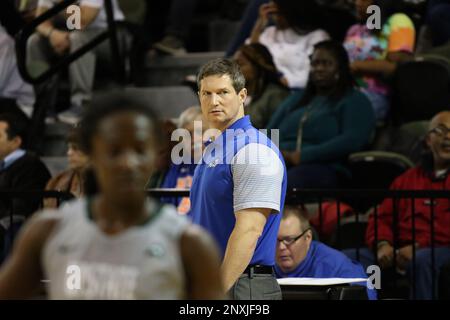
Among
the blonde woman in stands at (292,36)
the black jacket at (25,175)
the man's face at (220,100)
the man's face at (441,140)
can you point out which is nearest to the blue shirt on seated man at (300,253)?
the man's face at (441,140)

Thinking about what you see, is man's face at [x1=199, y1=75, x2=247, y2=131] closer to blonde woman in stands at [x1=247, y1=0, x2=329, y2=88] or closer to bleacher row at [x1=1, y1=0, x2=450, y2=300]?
bleacher row at [x1=1, y1=0, x2=450, y2=300]

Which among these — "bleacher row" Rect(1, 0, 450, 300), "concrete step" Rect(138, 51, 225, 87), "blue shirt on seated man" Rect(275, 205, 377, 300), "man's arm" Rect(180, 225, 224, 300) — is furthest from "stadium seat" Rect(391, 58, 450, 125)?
"man's arm" Rect(180, 225, 224, 300)

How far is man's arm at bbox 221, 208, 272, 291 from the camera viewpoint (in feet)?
12.6

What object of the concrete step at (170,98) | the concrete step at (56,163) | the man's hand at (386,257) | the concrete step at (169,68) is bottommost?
the man's hand at (386,257)

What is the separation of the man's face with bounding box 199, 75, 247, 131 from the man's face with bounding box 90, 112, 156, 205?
5.89ft

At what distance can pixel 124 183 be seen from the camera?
2.21m

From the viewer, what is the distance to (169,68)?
8.99m

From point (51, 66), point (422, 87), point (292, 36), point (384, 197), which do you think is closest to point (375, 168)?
point (422, 87)

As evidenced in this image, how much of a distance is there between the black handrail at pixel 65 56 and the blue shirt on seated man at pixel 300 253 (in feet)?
10.0

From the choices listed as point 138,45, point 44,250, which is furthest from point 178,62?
point 44,250

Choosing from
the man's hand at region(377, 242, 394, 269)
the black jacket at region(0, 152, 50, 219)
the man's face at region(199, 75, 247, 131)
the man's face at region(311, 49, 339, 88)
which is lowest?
the man's hand at region(377, 242, 394, 269)

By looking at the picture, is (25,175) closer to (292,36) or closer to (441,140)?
(292,36)

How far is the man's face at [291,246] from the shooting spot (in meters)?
5.61

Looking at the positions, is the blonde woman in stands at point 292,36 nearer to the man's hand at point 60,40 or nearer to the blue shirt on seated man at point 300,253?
the man's hand at point 60,40
